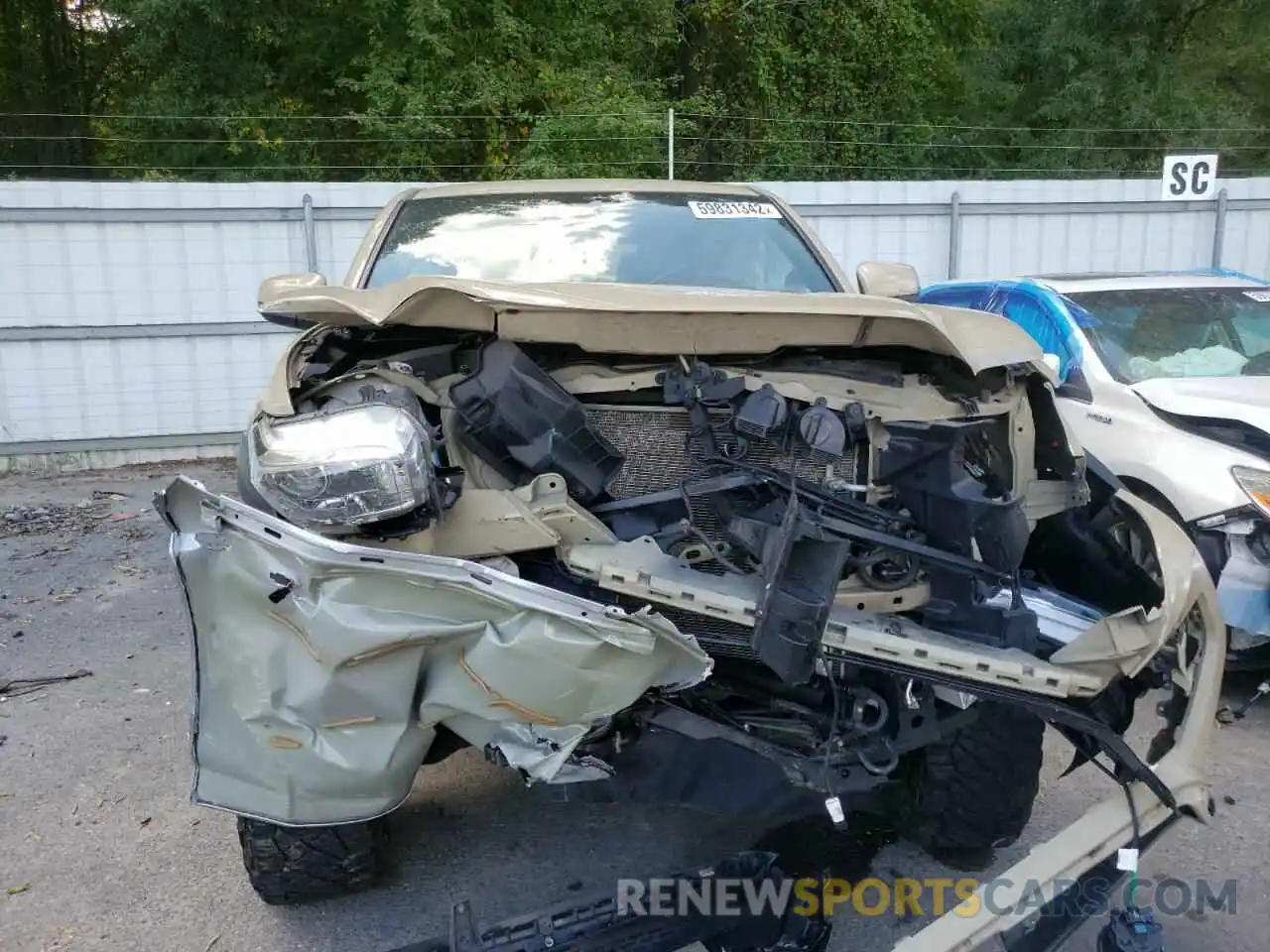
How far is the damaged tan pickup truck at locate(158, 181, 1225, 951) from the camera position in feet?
6.93

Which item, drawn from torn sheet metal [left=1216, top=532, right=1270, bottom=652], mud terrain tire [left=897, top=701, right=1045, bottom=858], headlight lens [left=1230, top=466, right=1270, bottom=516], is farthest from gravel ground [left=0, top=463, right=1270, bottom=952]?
headlight lens [left=1230, top=466, right=1270, bottom=516]

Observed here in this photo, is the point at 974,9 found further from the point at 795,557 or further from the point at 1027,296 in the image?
the point at 795,557

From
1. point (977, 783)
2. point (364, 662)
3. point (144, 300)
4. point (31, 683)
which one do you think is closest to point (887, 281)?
point (977, 783)

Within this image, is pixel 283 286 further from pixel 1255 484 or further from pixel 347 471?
pixel 1255 484

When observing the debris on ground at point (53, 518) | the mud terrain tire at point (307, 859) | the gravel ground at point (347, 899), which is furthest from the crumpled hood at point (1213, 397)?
the debris on ground at point (53, 518)

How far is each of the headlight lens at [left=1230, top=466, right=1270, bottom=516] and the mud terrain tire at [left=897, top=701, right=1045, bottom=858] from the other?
1.75 meters

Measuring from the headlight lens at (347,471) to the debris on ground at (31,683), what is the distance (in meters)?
3.02

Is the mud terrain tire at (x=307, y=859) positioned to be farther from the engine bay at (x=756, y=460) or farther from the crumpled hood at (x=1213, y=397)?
the crumpled hood at (x=1213, y=397)

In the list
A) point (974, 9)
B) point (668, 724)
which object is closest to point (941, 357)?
point (668, 724)

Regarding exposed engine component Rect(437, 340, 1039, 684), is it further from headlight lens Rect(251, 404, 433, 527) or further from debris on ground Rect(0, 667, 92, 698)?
debris on ground Rect(0, 667, 92, 698)

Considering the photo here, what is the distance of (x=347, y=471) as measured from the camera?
6.96 feet

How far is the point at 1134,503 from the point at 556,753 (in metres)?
1.68

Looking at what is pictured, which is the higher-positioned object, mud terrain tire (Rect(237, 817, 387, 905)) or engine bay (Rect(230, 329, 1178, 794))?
engine bay (Rect(230, 329, 1178, 794))

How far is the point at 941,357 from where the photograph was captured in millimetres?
2764
